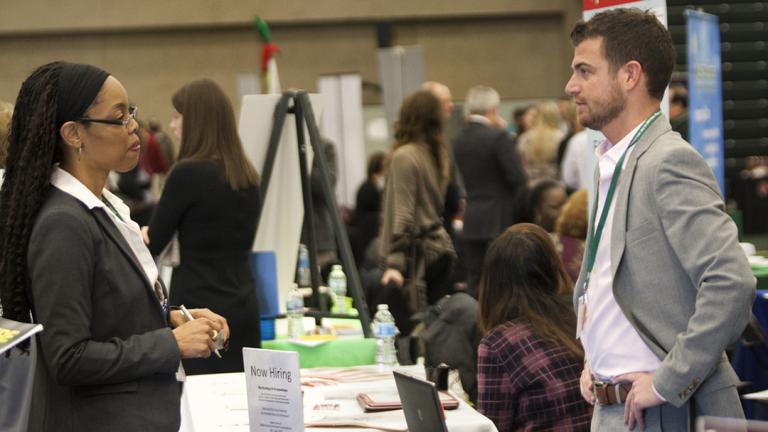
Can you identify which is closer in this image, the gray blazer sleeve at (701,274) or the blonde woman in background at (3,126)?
the gray blazer sleeve at (701,274)

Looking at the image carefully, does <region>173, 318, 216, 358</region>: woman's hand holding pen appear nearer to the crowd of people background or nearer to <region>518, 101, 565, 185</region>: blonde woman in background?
the crowd of people background

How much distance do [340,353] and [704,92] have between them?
2307mm

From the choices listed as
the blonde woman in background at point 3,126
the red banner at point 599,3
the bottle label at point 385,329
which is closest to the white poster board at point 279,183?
the bottle label at point 385,329

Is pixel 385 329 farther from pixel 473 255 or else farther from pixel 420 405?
pixel 473 255

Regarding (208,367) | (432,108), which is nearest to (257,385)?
(208,367)

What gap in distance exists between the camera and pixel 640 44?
2262 millimetres

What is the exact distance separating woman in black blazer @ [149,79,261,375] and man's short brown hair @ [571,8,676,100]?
2153 mm

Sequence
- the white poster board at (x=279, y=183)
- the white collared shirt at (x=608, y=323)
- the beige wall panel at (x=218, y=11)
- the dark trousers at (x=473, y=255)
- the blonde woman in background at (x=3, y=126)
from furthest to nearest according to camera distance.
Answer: the beige wall panel at (x=218, y=11), the dark trousers at (x=473, y=255), the white poster board at (x=279, y=183), the blonde woman in background at (x=3, y=126), the white collared shirt at (x=608, y=323)

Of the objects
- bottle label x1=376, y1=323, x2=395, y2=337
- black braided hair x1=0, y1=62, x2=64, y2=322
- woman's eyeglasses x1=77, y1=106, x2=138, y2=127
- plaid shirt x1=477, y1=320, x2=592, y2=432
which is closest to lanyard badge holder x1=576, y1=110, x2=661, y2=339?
plaid shirt x1=477, y1=320, x2=592, y2=432

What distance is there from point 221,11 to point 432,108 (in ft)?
26.0

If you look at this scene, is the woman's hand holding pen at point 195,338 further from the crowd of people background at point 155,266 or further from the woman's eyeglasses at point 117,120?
the woman's eyeglasses at point 117,120

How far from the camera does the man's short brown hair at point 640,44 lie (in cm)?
226

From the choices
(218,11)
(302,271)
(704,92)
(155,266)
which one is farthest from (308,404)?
(218,11)

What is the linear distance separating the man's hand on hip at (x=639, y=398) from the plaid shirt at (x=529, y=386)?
875 millimetres
